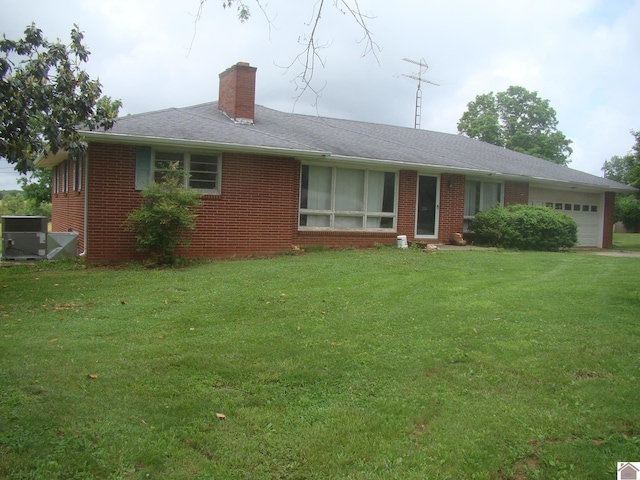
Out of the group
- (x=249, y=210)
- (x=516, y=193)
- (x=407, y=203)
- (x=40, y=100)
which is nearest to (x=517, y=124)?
(x=516, y=193)

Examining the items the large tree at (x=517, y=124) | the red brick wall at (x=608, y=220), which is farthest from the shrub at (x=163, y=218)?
the large tree at (x=517, y=124)

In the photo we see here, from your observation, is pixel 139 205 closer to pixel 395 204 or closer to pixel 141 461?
pixel 395 204

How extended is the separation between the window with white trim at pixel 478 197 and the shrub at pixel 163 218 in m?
10.1

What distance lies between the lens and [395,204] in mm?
16234

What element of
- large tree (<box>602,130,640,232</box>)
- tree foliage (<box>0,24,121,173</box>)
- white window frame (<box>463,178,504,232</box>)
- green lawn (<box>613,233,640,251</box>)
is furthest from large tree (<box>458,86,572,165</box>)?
tree foliage (<box>0,24,121,173</box>)

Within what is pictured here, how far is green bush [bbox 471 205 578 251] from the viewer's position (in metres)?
16.7

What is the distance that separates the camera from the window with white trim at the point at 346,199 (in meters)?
15.0

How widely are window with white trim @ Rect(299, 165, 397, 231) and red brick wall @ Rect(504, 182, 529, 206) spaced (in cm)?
536

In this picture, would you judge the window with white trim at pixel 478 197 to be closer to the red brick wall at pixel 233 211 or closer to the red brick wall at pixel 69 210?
the red brick wall at pixel 233 211

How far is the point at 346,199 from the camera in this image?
51.1ft

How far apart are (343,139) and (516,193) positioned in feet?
22.7

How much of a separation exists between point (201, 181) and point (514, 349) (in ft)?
30.5

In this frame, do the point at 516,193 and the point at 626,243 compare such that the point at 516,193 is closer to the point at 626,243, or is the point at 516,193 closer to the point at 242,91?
the point at 626,243

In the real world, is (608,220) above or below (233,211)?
above
